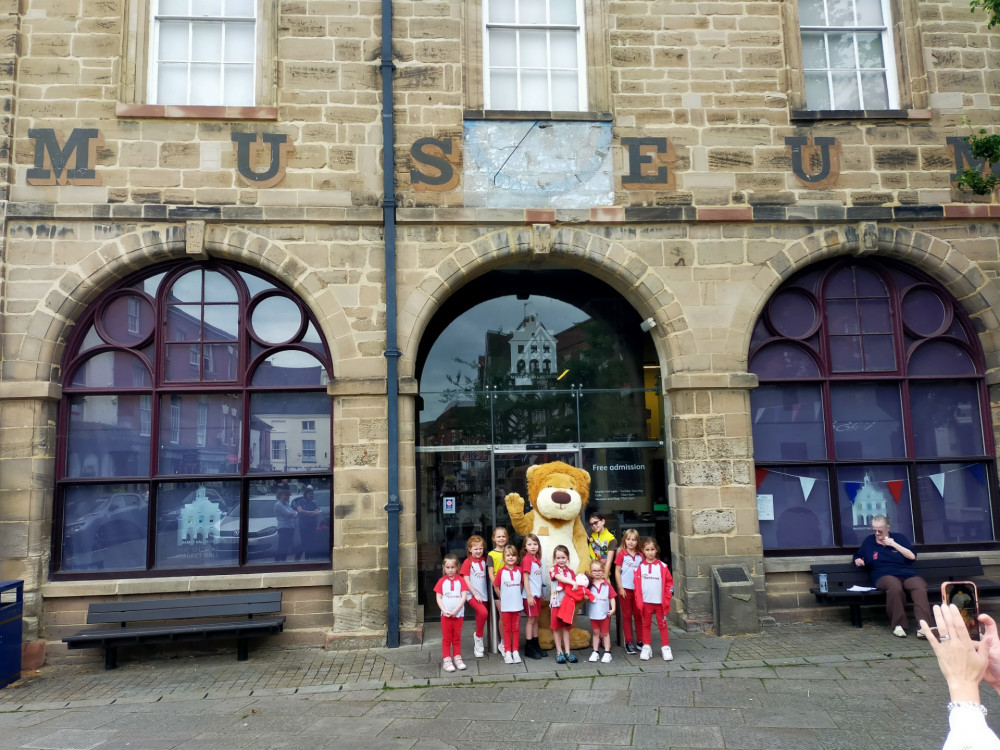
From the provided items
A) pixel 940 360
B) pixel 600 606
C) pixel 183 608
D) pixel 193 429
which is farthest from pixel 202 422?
pixel 940 360

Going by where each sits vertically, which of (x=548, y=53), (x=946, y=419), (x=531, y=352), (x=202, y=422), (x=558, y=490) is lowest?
(x=558, y=490)

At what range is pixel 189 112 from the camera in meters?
Answer: 8.12

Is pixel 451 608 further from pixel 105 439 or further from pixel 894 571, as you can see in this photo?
pixel 894 571

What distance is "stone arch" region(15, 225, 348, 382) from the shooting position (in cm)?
775

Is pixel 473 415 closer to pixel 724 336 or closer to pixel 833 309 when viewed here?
pixel 724 336

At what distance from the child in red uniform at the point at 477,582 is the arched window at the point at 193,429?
1.92 metres

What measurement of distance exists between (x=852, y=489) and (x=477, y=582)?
4717 mm

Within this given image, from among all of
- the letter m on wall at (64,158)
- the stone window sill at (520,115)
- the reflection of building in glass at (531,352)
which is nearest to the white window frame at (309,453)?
the reflection of building in glass at (531,352)

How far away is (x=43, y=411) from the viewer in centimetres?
768

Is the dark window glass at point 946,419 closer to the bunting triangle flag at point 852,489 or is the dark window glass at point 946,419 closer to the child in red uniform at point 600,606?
the bunting triangle flag at point 852,489

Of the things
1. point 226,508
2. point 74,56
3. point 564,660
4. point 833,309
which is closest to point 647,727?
point 564,660

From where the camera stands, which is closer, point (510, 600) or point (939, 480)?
point (510, 600)

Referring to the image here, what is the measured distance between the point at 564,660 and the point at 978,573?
16.2ft

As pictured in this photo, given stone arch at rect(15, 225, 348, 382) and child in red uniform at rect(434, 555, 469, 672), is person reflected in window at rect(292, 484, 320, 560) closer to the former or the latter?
stone arch at rect(15, 225, 348, 382)
